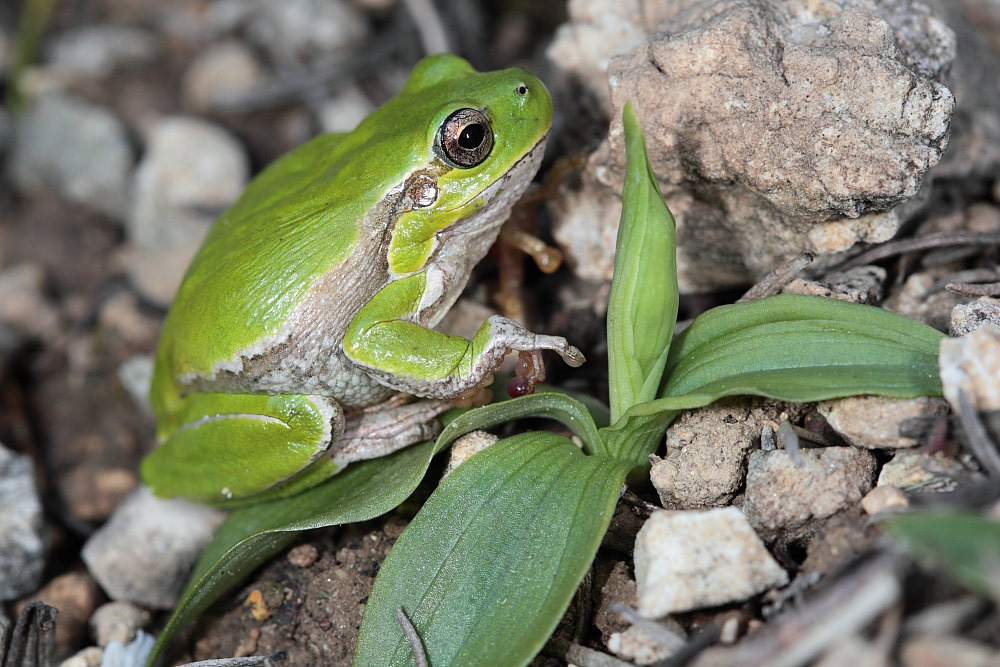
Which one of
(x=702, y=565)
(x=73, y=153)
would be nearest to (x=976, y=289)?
(x=702, y=565)

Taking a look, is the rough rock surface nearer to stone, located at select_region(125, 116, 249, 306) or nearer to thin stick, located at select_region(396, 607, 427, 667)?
thin stick, located at select_region(396, 607, 427, 667)

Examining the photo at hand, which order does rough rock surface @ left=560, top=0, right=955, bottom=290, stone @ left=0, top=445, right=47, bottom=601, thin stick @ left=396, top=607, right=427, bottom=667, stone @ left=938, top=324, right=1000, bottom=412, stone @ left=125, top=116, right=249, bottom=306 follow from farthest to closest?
stone @ left=125, top=116, right=249, bottom=306 → stone @ left=0, top=445, right=47, bottom=601 → rough rock surface @ left=560, top=0, right=955, bottom=290 → thin stick @ left=396, top=607, right=427, bottom=667 → stone @ left=938, top=324, right=1000, bottom=412

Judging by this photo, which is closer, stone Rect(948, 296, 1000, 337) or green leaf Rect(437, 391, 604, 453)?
stone Rect(948, 296, 1000, 337)

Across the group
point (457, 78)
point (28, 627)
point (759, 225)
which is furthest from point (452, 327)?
point (28, 627)

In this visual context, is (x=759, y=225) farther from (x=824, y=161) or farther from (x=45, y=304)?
(x=45, y=304)

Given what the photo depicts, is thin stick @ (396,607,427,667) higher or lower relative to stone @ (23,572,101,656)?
higher

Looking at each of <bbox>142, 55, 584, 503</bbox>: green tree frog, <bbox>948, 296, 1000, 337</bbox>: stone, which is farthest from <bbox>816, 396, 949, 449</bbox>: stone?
<bbox>142, 55, 584, 503</bbox>: green tree frog
